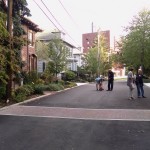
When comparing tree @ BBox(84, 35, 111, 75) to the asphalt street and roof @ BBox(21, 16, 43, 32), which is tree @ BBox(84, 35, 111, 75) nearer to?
roof @ BBox(21, 16, 43, 32)

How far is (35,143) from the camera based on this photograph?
325 inches

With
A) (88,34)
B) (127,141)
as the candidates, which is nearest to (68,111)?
(127,141)

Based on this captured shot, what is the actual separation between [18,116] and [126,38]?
4862cm

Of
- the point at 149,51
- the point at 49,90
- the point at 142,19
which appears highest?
the point at 142,19

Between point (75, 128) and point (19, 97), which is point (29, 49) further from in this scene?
point (75, 128)

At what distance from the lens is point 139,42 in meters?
56.4

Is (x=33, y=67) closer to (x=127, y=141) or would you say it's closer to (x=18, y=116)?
(x=18, y=116)

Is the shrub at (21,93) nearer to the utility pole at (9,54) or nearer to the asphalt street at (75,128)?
the utility pole at (9,54)

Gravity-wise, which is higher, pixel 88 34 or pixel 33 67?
pixel 88 34

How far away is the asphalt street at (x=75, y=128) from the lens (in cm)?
813

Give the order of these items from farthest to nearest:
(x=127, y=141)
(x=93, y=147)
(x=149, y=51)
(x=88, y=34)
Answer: (x=88, y=34)
(x=149, y=51)
(x=127, y=141)
(x=93, y=147)

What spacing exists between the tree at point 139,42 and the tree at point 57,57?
20.6 metres

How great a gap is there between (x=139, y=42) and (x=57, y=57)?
73.1 feet

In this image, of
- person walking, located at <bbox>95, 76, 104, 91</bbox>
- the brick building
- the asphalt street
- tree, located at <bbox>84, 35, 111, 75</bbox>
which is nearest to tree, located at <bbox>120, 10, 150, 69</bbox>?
tree, located at <bbox>84, 35, 111, 75</bbox>
